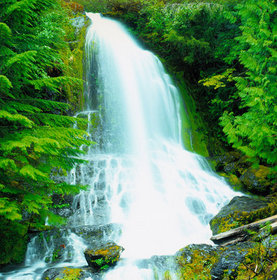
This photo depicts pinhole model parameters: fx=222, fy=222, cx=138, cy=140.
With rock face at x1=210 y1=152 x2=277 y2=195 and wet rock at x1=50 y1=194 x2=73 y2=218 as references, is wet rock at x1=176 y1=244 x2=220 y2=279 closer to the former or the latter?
wet rock at x1=50 y1=194 x2=73 y2=218

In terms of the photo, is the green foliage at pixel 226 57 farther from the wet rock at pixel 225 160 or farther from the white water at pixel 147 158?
the white water at pixel 147 158

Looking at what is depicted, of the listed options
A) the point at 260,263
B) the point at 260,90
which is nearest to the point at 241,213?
the point at 260,263

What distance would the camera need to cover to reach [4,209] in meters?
3.14

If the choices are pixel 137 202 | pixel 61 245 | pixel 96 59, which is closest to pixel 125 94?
pixel 96 59

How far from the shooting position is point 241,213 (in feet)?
17.5

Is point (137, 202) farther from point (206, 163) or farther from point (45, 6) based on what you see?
point (45, 6)

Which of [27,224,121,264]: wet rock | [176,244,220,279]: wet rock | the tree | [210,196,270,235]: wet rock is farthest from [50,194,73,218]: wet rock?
[210,196,270,235]: wet rock

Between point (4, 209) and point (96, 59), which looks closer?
point (4, 209)

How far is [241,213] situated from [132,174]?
4141 mm

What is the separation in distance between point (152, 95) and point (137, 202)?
688 cm

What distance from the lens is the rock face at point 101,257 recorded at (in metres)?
4.30

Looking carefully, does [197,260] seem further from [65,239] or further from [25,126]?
[25,126]

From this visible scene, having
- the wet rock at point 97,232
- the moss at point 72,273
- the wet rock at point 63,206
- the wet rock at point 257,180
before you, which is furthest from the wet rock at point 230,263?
the wet rock at point 257,180

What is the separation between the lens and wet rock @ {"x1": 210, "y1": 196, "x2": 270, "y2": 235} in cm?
502
